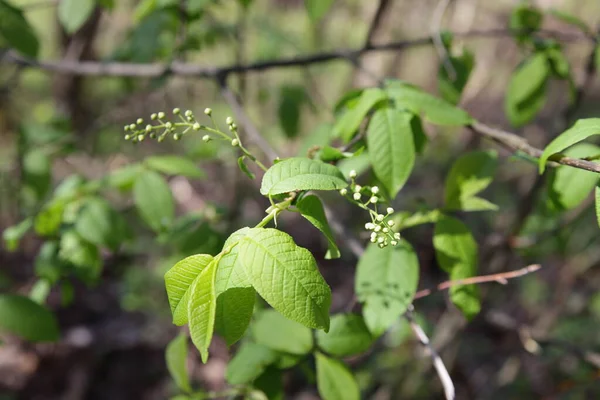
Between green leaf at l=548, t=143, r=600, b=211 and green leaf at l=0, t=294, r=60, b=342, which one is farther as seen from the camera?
green leaf at l=0, t=294, r=60, b=342

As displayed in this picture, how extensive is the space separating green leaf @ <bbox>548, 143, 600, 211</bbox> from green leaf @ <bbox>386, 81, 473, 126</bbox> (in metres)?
0.27

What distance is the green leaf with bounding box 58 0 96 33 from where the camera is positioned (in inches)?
70.4

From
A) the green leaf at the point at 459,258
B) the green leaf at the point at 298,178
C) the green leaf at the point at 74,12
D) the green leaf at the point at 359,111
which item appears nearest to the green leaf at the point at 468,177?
the green leaf at the point at 459,258

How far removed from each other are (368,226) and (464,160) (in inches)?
22.7

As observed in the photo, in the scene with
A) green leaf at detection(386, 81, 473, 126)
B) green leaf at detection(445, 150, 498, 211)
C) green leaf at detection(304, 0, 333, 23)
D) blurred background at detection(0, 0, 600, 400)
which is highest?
green leaf at detection(304, 0, 333, 23)

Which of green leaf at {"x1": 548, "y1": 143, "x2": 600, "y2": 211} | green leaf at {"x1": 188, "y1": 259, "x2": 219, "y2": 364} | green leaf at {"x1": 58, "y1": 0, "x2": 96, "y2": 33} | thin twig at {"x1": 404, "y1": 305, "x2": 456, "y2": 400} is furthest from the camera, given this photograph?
green leaf at {"x1": 58, "y1": 0, "x2": 96, "y2": 33}

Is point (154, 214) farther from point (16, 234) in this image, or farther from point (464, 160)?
point (464, 160)

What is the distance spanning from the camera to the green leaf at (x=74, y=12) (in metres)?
1.79

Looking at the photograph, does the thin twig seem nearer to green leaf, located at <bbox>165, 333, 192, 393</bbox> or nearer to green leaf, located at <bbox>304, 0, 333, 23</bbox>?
green leaf, located at <bbox>165, 333, 192, 393</bbox>

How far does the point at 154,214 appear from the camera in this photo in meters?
1.62

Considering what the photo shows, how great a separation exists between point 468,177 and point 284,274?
0.78 m

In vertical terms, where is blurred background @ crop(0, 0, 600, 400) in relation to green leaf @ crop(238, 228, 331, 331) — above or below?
below

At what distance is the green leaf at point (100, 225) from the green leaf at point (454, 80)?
49.1 inches

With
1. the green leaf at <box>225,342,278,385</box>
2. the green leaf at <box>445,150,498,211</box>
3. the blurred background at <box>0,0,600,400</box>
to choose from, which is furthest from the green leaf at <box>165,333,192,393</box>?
the green leaf at <box>445,150,498,211</box>
